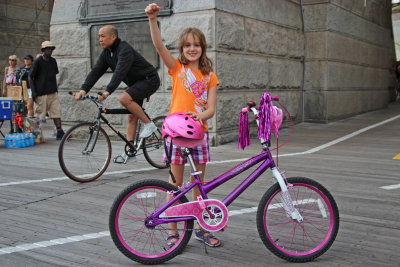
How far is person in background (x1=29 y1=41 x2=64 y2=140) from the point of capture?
961cm

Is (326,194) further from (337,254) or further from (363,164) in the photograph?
(363,164)

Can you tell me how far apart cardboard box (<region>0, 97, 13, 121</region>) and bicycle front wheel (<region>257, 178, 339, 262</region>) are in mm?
6914

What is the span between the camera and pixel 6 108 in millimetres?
8828

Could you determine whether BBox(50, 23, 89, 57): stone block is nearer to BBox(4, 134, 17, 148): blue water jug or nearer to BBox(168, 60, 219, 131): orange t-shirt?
BBox(4, 134, 17, 148): blue water jug

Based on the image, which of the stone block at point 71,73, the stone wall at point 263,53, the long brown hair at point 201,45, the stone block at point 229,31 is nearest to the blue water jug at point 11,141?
the stone wall at point 263,53

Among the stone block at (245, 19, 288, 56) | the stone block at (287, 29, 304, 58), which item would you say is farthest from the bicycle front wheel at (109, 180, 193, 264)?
the stone block at (287, 29, 304, 58)

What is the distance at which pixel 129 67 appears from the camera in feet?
19.8

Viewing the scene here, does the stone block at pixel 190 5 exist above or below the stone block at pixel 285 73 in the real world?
above

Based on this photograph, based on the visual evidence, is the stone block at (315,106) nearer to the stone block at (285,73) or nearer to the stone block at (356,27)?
the stone block at (285,73)

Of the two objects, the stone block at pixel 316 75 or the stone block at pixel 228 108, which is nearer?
the stone block at pixel 228 108

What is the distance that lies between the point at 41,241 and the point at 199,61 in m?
1.82

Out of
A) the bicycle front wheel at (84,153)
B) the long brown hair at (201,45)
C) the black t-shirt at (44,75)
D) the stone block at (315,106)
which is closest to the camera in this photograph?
the long brown hair at (201,45)

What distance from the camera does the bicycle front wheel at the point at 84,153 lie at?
18.4 feet

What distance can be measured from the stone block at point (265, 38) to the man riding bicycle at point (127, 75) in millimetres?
3518
